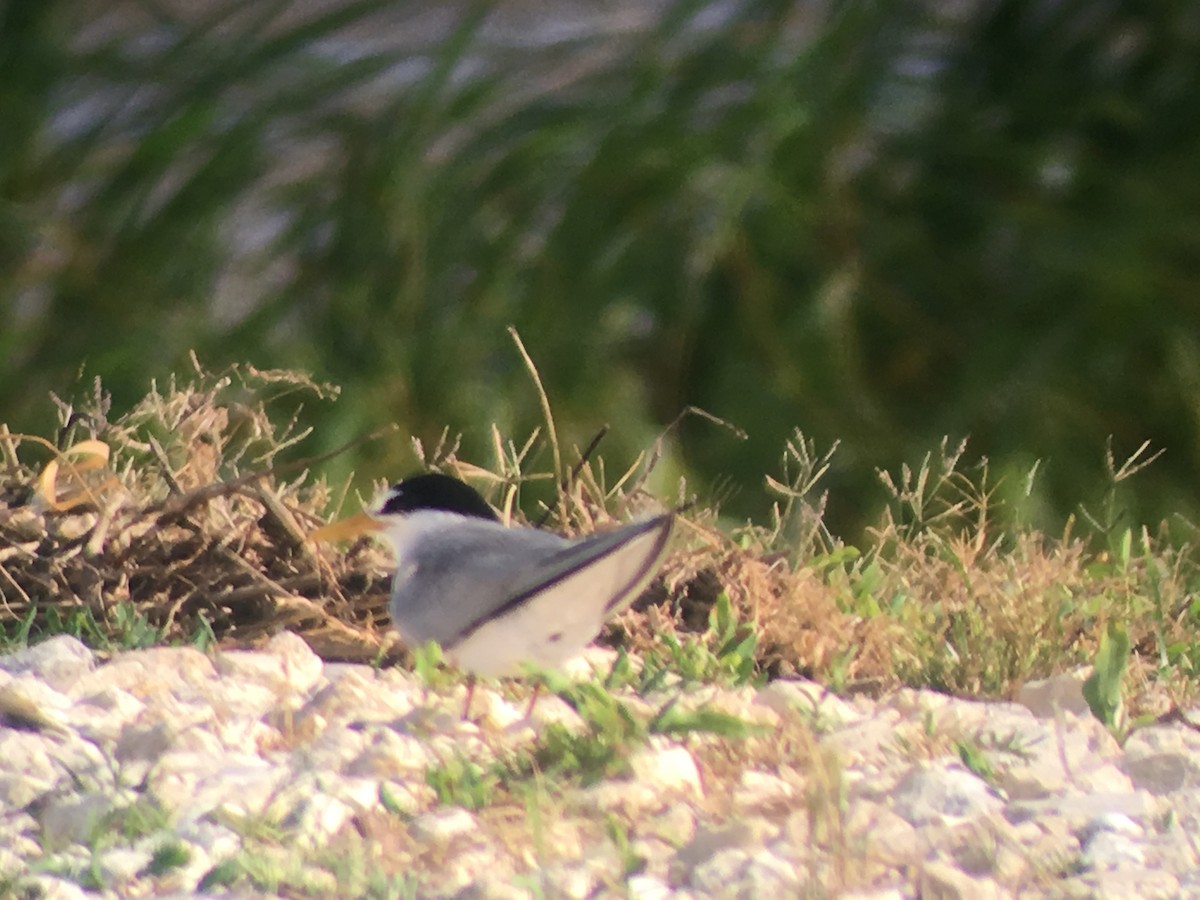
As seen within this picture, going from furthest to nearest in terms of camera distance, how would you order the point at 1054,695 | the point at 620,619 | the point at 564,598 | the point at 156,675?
the point at 620,619 → the point at 1054,695 → the point at 156,675 → the point at 564,598

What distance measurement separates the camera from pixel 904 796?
2.19m

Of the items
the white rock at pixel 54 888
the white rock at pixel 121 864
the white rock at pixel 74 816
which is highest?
the white rock at pixel 54 888

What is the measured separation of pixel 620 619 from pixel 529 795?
3.03ft

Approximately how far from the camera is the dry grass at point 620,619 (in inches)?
114

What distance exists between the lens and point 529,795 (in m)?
2.11

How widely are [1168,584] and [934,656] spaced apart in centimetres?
72

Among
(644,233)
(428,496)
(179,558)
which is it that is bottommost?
(644,233)

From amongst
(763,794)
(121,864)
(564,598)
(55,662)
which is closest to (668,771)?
(763,794)

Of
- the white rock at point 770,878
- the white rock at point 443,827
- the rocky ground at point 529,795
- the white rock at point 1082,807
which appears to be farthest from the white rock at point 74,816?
the white rock at point 1082,807

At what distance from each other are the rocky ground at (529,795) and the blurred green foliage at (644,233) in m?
2.58

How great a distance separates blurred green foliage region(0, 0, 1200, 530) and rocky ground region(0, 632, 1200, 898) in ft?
8.46

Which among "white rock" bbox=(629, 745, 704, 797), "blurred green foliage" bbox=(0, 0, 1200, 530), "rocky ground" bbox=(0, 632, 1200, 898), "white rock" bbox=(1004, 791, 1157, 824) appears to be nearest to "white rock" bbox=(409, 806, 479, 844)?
"rocky ground" bbox=(0, 632, 1200, 898)

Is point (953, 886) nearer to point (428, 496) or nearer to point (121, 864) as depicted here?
point (121, 864)

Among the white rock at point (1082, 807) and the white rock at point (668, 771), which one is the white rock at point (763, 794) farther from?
the white rock at point (1082, 807)
